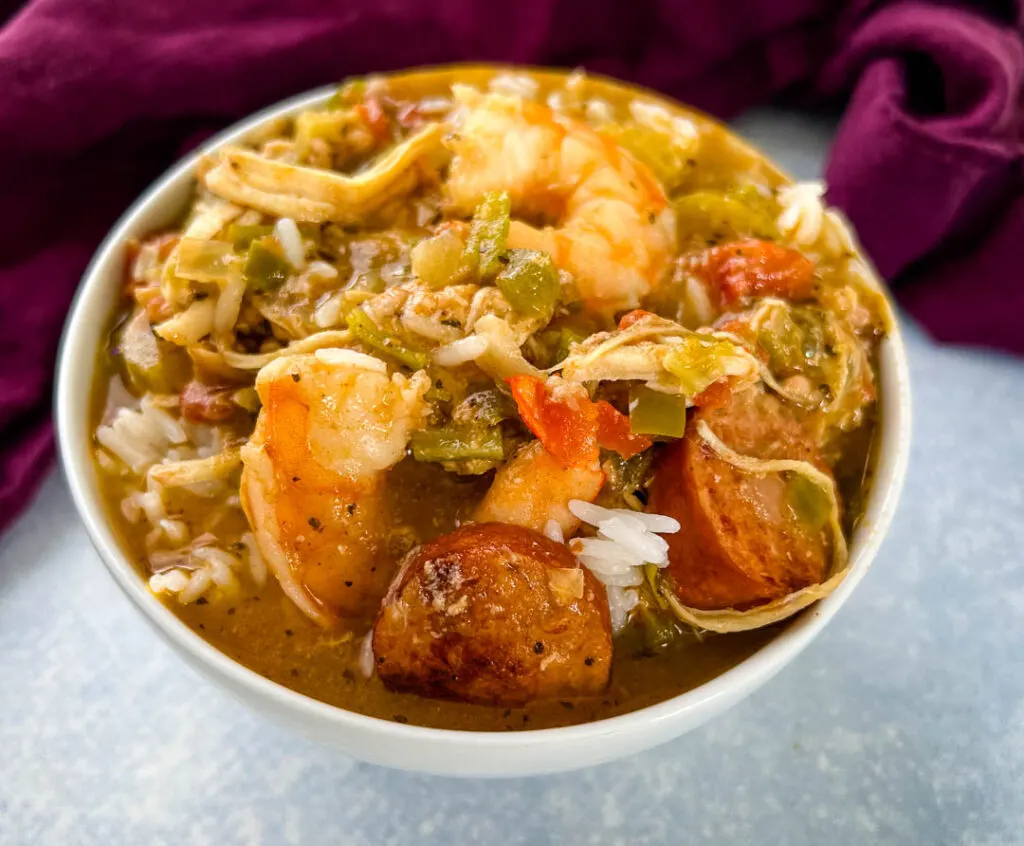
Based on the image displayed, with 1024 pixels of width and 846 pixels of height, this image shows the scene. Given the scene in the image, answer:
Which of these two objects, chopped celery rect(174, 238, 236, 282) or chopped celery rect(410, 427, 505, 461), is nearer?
chopped celery rect(410, 427, 505, 461)

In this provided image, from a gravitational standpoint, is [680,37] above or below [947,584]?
above

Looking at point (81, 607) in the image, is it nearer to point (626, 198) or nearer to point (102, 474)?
point (102, 474)

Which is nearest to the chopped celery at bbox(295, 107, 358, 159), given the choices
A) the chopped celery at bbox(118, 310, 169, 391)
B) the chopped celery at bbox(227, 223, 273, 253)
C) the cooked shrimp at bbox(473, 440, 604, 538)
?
the chopped celery at bbox(227, 223, 273, 253)

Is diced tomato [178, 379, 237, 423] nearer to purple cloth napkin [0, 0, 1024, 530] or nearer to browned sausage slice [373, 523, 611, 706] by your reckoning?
browned sausage slice [373, 523, 611, 706]

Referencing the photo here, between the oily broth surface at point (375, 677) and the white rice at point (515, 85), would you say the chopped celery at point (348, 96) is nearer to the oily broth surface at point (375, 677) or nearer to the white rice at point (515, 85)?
the white rice at point (515, 85)

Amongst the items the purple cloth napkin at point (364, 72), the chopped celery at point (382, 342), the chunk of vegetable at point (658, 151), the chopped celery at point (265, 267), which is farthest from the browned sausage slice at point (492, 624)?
the purple cloth napkin at point (364, 72)

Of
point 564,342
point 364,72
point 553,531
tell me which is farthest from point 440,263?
point 364,72

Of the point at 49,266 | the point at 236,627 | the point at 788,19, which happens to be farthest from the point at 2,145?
the point at 788,19
